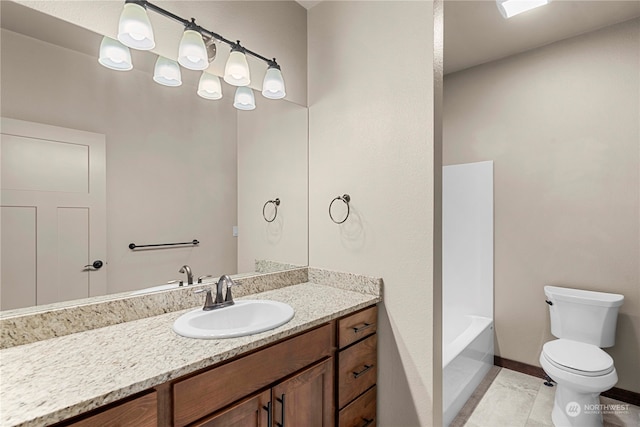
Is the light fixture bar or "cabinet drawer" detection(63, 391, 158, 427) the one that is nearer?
"cabinet drawer" detection(63, 391, 158, 427)

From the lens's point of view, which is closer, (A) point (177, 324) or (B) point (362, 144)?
(A) point (177, 324)

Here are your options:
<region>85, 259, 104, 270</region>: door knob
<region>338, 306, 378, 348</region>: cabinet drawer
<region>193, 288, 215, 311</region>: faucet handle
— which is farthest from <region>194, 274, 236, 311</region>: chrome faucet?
<region>338, 306, 378, 348</region>: cabinet drawer

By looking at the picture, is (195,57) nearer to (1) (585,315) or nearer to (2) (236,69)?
(2) (236,69)

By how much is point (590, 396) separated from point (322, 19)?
2.75 metres

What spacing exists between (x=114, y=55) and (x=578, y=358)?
2.89m

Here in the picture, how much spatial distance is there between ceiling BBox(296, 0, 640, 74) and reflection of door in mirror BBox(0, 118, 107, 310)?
157cm

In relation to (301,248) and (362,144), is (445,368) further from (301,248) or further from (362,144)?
(362,144)

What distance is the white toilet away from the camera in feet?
6.06

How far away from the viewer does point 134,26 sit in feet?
3.94

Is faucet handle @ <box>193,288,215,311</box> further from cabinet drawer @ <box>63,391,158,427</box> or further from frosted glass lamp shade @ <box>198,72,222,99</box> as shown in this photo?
frosted glass lamp shade @ <box>198,72,222,99</box>

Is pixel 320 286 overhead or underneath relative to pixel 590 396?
overhead

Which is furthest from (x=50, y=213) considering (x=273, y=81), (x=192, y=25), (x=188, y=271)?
(x=273, y=81)

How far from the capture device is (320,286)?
189 centimetres

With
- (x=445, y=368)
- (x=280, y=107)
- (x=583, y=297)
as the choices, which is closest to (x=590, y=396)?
(x=583, y=297)
